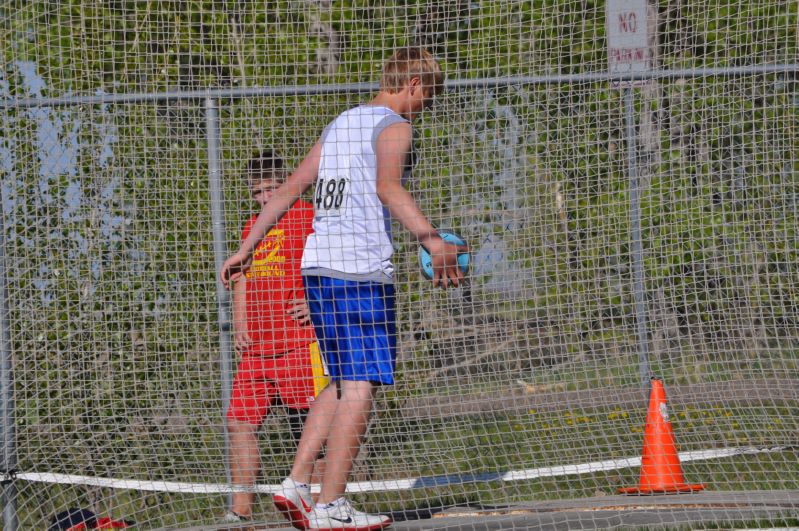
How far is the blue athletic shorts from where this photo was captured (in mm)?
4375

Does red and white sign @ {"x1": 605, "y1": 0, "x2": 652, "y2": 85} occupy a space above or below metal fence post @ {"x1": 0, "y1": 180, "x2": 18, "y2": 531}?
above

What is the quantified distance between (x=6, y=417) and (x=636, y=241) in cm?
314

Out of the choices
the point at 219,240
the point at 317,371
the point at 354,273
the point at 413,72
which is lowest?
the point at 317,371

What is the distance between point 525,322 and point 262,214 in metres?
1.57

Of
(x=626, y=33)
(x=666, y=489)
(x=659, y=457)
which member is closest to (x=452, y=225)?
(x=626, y=33)

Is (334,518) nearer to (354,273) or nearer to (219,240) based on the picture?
(354,273)

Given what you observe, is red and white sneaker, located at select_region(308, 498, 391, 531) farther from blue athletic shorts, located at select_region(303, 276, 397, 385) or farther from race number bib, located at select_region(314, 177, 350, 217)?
race number bib, located at select_region(314, 177, 350, 217)

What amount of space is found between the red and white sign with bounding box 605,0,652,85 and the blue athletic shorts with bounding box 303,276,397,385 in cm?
195

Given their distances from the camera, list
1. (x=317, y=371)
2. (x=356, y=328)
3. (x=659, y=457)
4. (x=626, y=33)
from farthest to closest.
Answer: (x=626, y=33), (x=317, y=371), (x=659, y=457), (x=356, y=328)

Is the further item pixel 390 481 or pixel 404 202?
pixel 390 481

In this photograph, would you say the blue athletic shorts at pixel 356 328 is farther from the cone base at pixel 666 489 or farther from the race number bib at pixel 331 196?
the cone base at pixel 666 489

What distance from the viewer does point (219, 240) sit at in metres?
5.50

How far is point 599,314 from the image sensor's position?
18.7 feet

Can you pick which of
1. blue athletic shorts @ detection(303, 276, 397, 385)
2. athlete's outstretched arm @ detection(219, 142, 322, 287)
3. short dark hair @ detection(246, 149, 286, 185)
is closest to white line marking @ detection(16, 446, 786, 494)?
blue athletic shorts @ detection(303, 276, 397, 385)
